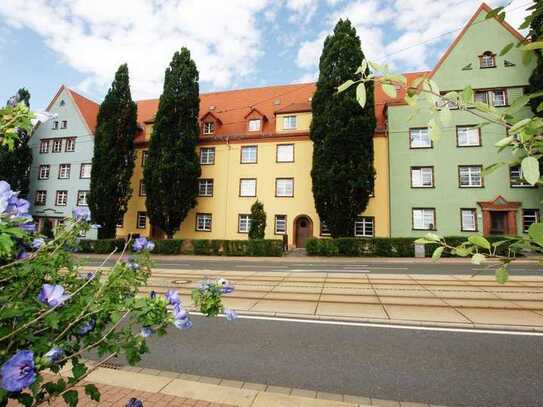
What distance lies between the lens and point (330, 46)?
24.8 m

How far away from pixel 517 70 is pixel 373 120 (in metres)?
11.2

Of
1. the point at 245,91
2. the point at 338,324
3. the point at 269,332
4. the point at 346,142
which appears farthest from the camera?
the point at 245,91

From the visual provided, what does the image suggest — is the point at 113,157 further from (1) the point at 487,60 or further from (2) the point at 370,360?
(1) the point at 487,60

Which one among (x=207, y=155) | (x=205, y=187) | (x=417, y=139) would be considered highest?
(x=417, y=139)

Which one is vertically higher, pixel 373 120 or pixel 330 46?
pixel 330 46

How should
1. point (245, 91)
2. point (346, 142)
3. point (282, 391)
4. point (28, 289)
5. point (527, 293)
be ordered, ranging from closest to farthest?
1. point (28, 289)
2. point (282, 391)
3. point (527, 293)
4. point (346, 142)
5. point (245, 91)

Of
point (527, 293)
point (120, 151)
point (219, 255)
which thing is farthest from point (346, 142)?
point (120, 151)

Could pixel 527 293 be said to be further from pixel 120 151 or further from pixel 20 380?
pixel 120 151

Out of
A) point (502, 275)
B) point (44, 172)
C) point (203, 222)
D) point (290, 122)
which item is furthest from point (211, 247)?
point (502, 275)

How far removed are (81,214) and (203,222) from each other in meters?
26.7

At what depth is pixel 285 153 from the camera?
2736cm

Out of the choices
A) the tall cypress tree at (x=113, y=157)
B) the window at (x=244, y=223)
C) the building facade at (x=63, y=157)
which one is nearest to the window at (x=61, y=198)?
the building facade at (x=63, y=157)

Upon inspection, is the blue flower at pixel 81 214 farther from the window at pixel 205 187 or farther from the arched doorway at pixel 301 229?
the window at pixel 205 187

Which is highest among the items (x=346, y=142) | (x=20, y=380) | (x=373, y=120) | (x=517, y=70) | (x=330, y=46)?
(x=330, y=46)
